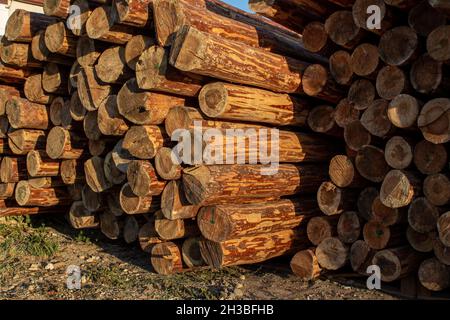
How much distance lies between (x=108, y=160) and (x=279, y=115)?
198 centimetres

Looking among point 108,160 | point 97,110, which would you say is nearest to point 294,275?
point 108,160

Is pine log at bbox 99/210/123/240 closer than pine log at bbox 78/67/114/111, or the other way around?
pine log at bbox 78/67/114/111

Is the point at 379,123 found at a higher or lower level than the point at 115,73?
lower

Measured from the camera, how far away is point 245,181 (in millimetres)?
4777

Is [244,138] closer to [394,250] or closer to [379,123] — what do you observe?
[379,123]

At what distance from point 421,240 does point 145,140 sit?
279 cm

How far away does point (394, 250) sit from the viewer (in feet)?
14.6

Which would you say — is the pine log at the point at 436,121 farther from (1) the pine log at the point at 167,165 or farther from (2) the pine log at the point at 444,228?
(1) the pine log at the point at 167,165

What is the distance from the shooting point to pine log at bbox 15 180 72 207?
6496 millimetres

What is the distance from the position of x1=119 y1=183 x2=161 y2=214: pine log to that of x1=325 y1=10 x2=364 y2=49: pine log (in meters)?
2.47

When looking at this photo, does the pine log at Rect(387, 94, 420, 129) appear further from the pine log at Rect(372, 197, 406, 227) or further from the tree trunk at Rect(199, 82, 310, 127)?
the tree trunk at Rect(199, 82, 310, 127)

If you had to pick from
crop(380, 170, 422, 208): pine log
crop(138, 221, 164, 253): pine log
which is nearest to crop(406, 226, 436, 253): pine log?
crop(380, 170, 422, 208): pine log

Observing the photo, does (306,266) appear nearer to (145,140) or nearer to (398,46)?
(145,140)

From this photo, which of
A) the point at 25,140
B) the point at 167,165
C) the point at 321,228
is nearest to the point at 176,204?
the point at 167,165
